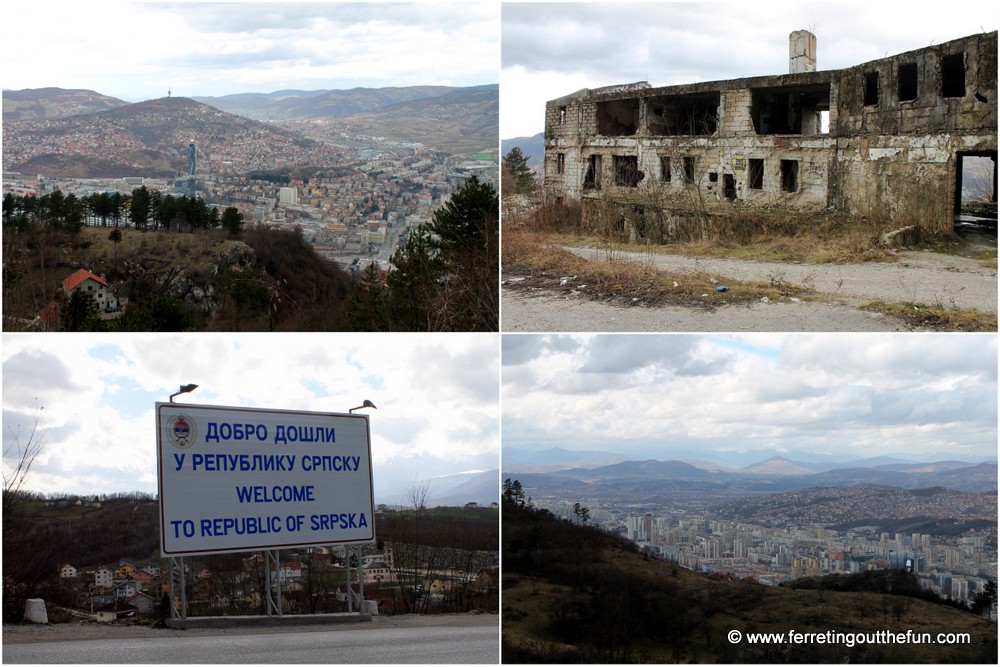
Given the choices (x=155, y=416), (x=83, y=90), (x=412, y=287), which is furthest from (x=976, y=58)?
(x=83, y=90)

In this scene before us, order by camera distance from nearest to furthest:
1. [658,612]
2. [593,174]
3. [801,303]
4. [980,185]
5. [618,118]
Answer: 1. [801,303]
2. [658,612]
3. [980,185]
4. [593,174]
5. [618,118]

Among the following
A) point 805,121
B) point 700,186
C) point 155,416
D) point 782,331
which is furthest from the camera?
point 805,121

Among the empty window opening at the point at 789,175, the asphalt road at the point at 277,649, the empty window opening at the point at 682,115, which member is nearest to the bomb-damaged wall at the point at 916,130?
the empty window opening at the point at 789,175

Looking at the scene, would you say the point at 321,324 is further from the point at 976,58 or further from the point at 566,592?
the point at 976,58

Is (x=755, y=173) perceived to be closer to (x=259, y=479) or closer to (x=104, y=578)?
(x=259, y=479)

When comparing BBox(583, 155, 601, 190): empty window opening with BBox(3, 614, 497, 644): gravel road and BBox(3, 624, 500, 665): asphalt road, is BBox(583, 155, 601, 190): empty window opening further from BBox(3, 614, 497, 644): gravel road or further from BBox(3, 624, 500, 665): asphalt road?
BBox(3, 624, 500, 665): asphalt road

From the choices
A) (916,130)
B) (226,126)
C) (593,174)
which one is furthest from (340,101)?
(916,130)
